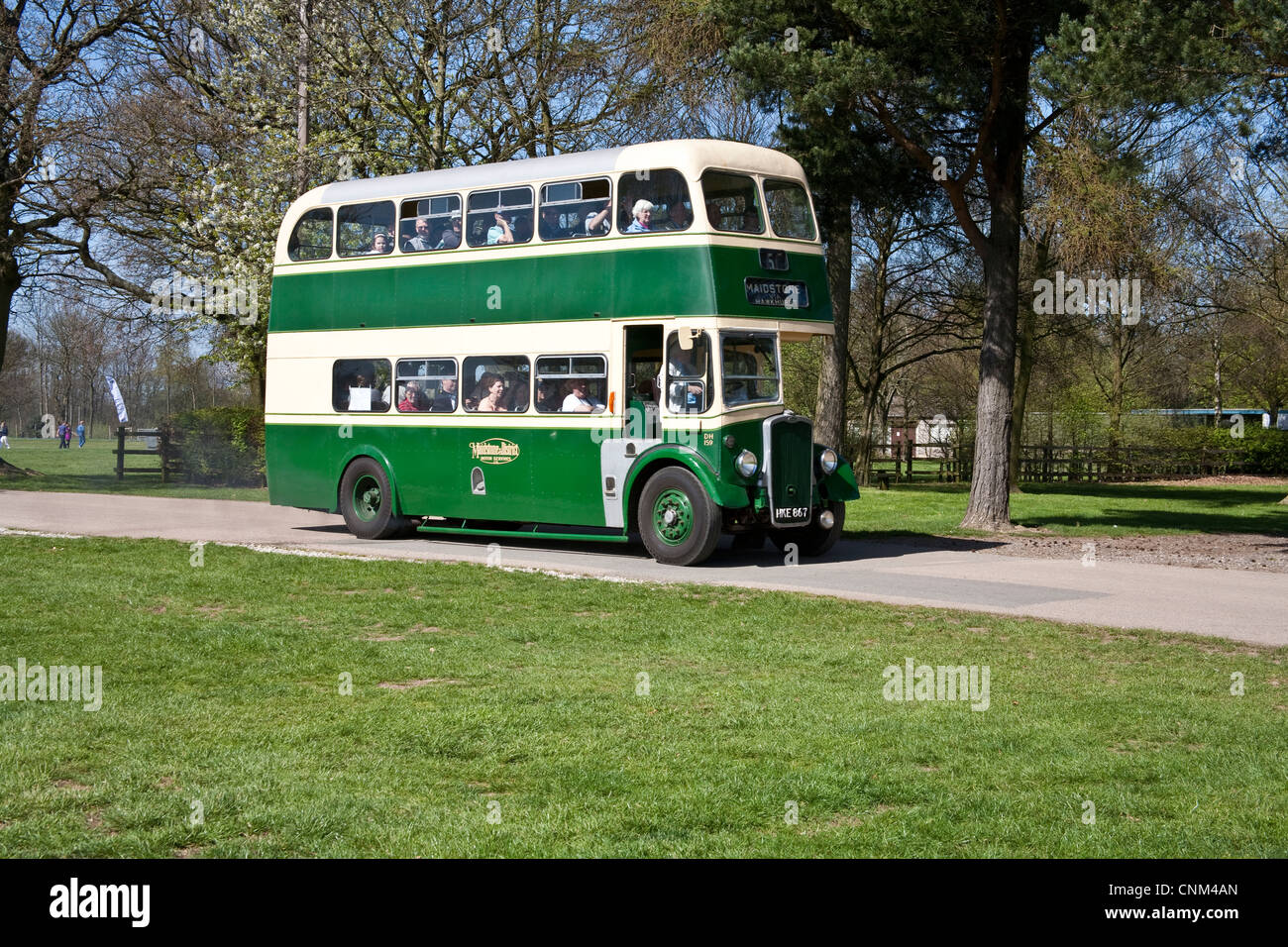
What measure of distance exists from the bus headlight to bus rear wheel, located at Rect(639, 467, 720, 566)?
1893 millimetres

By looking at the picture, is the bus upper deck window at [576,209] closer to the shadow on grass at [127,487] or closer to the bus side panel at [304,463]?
the bus side panel at [304,463]

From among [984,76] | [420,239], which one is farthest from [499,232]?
[984,76]

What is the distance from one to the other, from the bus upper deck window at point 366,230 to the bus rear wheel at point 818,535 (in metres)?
7.16

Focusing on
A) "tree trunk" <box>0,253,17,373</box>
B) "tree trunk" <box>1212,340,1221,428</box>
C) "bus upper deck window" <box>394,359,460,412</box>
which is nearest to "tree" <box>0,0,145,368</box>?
"tree trunk" <box>0,253,17,373</box>

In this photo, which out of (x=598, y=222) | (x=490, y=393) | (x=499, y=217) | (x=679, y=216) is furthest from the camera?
(x=490, y=393)

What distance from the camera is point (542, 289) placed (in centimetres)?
1838

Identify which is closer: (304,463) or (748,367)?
(748,367)

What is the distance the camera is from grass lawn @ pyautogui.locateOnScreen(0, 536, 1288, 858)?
19.2 ft

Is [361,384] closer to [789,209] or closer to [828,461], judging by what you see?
[789,209]

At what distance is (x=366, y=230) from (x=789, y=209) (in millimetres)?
6546
